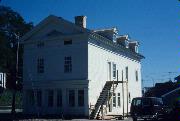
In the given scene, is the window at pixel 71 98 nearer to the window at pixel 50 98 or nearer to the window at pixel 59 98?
the window at pixel 59 98

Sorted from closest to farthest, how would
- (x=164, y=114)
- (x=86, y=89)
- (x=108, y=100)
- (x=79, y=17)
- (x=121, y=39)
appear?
(x=164, y=114) → (x=86, y=89) → (x=108, y=100) → (x=79, y=17) → (x=121, y=39)

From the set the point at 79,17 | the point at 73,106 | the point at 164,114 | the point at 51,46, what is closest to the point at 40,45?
the point at 51,46

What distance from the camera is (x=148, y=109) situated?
80.7ft

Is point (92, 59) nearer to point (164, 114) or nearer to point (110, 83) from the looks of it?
point (110, 83)

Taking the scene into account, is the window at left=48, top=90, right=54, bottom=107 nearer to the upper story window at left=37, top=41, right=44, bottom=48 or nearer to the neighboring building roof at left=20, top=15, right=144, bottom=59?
the upper story window at left=37, top=41, right=44, bottom=48

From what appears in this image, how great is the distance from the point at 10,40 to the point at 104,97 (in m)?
38.9

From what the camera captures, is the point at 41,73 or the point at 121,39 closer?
the point at 41,73

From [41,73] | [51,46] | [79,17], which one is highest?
[79,17]

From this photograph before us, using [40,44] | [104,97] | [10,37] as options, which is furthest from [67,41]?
[10,37]

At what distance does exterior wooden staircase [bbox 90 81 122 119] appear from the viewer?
30547 mm

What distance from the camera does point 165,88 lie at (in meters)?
59.1

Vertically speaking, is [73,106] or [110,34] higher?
[110,34]

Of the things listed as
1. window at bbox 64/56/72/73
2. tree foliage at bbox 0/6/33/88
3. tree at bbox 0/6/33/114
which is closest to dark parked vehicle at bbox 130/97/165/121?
window at bbox 64/56/72/73

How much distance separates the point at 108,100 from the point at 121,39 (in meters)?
12.2
